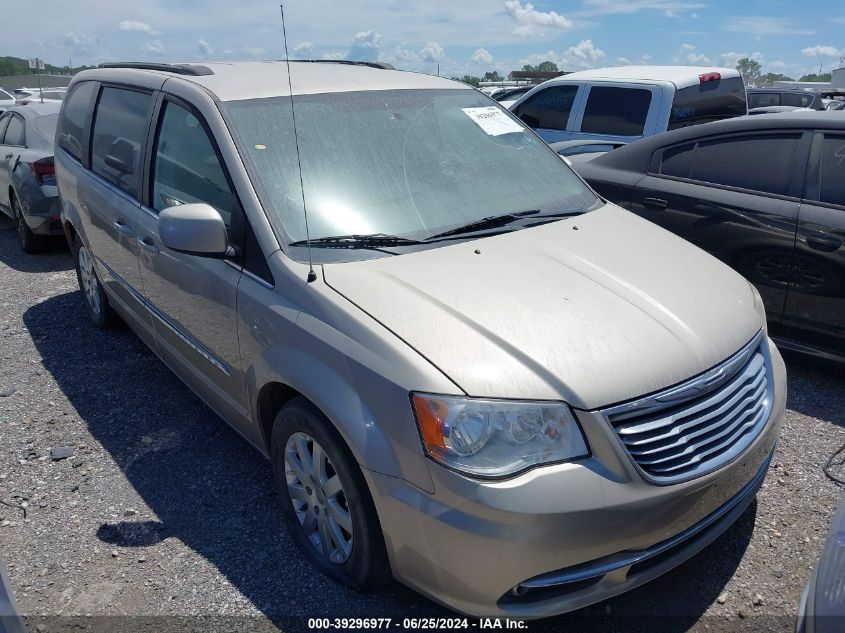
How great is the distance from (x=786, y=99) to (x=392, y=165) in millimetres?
15491

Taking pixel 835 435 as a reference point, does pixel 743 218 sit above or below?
above

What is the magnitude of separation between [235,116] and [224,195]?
354 mm

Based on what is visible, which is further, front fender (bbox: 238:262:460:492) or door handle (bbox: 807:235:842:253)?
door handle (bbox: 807:235:842:253)

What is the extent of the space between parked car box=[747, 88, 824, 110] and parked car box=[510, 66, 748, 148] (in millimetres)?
8637

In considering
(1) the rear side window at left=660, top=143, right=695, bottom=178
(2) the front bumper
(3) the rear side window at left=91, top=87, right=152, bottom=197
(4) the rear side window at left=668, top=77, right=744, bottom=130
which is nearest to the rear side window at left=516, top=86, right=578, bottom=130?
(4) the rear side window at left=668, top=77, right=744, bottom=130

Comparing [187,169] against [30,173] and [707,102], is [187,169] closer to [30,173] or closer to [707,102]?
[30,173]

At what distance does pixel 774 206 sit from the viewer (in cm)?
419

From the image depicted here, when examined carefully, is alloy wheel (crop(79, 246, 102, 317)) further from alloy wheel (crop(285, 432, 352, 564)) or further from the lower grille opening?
the lower grille opening

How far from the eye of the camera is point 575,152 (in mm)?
6941

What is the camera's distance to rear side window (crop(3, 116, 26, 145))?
7.58 m

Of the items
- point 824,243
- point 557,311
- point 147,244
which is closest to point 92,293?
point 147,244

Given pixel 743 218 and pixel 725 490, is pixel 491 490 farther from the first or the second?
pixel 743 218

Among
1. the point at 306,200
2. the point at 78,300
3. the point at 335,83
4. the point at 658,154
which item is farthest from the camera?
the point at 78,300

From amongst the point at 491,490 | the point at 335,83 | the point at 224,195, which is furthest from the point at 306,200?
the point at 491,490
